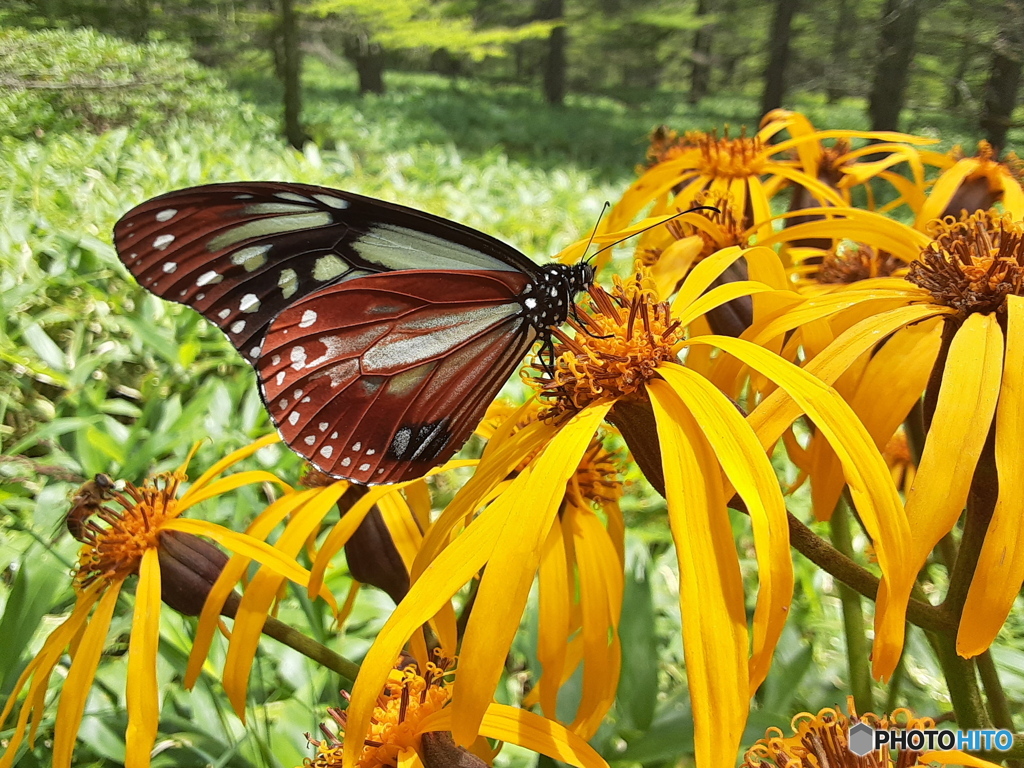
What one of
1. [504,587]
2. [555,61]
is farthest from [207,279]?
[555,61]

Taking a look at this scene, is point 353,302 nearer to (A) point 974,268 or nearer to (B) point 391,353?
(B) point 391,353

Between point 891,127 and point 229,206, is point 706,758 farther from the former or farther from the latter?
point 891,127

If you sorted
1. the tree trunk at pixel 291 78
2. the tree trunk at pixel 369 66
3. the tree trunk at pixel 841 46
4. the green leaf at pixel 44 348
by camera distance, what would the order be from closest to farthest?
the green leaf at pixel 44 348 → the tree trunk at pixel 291 78 → the tree trunk at pixel 841 46 → the tree trunk at pixel 369 66

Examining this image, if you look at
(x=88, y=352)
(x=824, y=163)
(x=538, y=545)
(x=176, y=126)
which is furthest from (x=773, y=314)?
(x=176, y=126)

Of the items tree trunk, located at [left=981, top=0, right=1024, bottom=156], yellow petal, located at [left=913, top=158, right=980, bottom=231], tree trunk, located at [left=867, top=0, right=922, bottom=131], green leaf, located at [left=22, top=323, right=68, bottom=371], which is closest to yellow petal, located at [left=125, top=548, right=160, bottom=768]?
yellow petal, located at [left=913, top=158, right=980, bottom=231]

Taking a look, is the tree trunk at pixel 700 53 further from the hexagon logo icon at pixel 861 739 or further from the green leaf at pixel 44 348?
the hexagon logo icon at pixel 861 739

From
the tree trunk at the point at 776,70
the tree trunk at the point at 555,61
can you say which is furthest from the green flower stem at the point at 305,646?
the tree trunk at the point at 555,61
